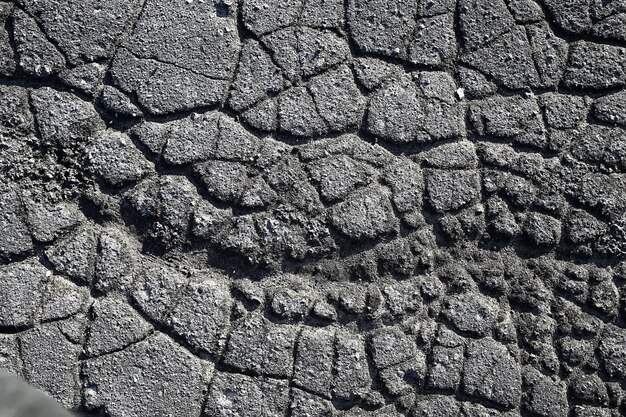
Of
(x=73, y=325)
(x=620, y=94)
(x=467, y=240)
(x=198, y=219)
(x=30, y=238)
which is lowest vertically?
(x=73, y=325)

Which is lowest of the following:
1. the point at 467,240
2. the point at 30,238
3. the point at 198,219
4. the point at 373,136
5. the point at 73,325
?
the point at 73,325

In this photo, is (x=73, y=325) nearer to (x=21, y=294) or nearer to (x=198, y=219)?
(x=21, y=294)

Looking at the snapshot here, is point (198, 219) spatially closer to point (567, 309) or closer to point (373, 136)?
point (373, 136)

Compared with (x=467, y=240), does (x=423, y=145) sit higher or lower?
higher

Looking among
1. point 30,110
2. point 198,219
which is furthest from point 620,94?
point 30,110

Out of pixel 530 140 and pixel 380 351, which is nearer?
pixel 380 351

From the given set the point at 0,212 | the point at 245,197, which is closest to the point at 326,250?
the point at 245,197
